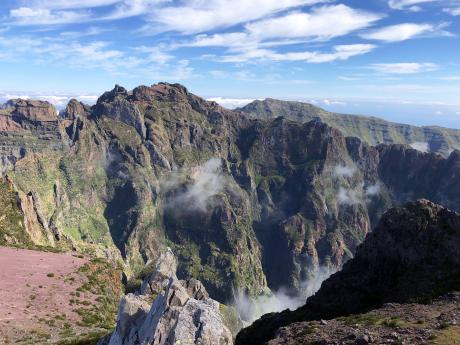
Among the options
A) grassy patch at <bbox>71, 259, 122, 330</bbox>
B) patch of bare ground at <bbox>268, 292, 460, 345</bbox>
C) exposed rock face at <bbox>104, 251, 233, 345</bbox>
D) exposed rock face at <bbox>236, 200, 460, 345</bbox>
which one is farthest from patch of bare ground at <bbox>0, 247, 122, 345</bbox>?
patch of bare ground at <bbox>268, 292, 460, 345</bbox>

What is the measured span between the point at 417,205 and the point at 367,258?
12.9 metres

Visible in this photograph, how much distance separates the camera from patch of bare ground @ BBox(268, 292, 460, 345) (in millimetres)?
28906

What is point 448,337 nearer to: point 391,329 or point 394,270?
point 391,329

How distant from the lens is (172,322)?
2820 cm

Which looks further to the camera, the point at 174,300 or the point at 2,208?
the point at 2,208

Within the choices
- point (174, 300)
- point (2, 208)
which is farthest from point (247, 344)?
point (2, 208)

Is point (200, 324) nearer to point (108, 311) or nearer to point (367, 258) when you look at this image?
point (108, 311)

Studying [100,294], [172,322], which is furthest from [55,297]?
[172,322]

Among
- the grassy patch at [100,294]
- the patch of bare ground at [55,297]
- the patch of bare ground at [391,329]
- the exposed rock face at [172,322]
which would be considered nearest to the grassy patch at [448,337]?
the patch of bare ground at [391,329]

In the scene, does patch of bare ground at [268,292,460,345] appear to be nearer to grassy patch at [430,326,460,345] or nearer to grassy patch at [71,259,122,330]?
grassy patch at [430,326,460,345]

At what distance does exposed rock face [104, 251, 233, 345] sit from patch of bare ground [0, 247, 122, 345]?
30.9 feet

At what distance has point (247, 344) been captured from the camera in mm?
50469

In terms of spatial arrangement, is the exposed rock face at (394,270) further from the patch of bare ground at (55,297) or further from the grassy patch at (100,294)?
the patch of bare ground at (55,297)

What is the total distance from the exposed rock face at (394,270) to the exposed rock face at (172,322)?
22.5m
